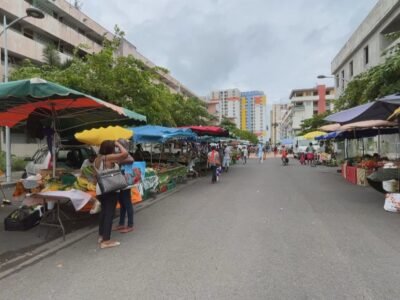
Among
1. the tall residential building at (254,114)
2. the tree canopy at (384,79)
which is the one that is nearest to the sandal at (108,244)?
the tree canopy at (384,79)

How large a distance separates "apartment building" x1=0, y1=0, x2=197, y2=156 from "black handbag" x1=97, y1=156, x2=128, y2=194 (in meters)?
16.0

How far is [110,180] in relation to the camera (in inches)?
233

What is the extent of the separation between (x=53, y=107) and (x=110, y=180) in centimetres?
302

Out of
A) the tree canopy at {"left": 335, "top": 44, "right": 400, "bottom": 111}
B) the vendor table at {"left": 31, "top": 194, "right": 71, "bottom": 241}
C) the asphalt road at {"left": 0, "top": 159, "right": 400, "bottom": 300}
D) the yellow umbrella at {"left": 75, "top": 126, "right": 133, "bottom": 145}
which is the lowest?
the asphalt road at {"left": 0, "top": 159, "right": 400, "bottom": 300}

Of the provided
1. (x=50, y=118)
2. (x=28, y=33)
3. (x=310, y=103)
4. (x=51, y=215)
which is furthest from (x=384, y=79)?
(x=310, y=103)

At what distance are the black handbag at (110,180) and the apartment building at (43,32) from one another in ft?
52.4

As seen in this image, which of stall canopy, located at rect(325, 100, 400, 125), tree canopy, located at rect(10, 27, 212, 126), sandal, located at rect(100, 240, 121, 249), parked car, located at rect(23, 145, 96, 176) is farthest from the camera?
tree canopy, located at rect(10, 27, 212, 126)

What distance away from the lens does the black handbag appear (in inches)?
229

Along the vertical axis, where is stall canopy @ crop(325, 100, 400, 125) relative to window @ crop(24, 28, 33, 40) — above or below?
below

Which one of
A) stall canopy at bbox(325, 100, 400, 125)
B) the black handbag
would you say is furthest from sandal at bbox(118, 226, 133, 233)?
stall canopy at bbox(325, 100, 400, 125)

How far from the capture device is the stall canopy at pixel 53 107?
20.1 ft

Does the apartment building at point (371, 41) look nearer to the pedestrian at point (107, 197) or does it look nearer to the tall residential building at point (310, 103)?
the pedestrian at point (107, 197)

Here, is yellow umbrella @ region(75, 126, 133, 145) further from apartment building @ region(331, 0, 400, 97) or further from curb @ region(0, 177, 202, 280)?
apartment building @ region(331, 0, 400, 97)

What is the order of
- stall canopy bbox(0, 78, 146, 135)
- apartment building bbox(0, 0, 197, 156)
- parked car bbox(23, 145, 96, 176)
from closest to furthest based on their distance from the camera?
stall canopy bbox(0, 78, 146, 135)
parked car bbox(23, 145, 96, 176)
apartment building bbox(0, 0, 197, 156)
